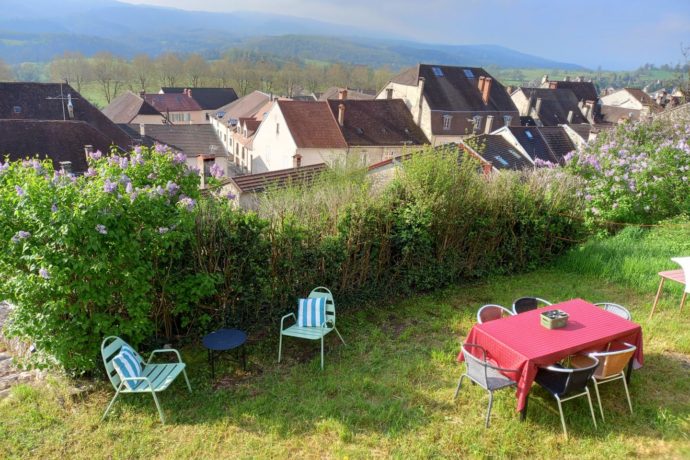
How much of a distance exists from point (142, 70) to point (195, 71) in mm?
9507

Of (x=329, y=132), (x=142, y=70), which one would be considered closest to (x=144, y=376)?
(x=329, y=132)

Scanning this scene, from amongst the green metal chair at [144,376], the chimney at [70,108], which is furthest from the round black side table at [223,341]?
the chimney at [70,108]

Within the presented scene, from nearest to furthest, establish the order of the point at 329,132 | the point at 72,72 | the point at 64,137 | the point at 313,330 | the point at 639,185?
the point at 313,330
the point at 639,185
the point at 64,137
the point at 329,132
the point at 72,72

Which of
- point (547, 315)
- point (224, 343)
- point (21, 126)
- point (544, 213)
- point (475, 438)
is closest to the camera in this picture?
point (475, 438)

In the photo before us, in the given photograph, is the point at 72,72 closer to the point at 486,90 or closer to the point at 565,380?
the point at 486,90

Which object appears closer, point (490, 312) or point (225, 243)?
point (490, 312)

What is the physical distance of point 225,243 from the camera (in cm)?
639

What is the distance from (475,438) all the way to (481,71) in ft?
148

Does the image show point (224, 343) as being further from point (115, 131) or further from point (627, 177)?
point (115, 131)

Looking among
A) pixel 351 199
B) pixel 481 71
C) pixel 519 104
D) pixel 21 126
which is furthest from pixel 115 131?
pixel 519 104

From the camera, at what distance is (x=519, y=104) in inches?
2210

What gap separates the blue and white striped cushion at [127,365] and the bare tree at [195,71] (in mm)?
86119

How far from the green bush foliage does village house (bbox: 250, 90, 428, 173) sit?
2195 centimetres

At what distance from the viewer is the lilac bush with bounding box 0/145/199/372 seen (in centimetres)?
493
